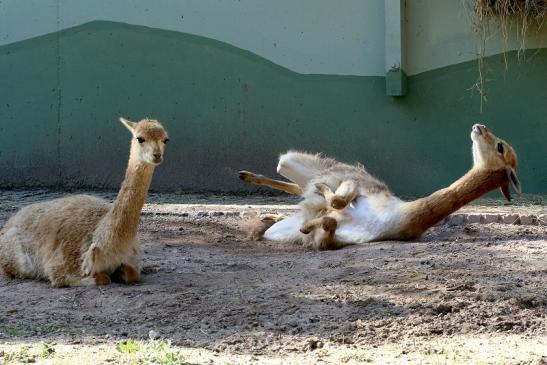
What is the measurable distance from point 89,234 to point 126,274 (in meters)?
0.35

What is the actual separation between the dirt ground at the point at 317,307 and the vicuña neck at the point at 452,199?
0.91 feet

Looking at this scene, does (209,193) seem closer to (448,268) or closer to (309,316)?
(448,268)

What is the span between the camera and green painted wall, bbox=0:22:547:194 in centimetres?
1036

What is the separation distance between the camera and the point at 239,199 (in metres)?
10.5

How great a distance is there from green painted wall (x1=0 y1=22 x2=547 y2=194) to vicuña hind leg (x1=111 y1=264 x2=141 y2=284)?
4737 millimetres

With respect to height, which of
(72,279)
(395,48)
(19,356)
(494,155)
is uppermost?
(395,48)

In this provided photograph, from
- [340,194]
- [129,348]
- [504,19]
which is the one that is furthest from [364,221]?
[129,348]

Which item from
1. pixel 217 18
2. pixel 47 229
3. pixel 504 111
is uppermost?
pixel 217 18

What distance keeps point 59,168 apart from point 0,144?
81cm

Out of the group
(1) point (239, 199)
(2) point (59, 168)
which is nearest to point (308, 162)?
(1) point (239, 199)

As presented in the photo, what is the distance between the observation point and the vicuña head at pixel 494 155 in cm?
736

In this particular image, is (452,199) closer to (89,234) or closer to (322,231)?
(322,231)

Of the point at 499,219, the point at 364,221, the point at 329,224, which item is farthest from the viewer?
the point at 499,219

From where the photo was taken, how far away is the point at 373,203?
7.85 m
